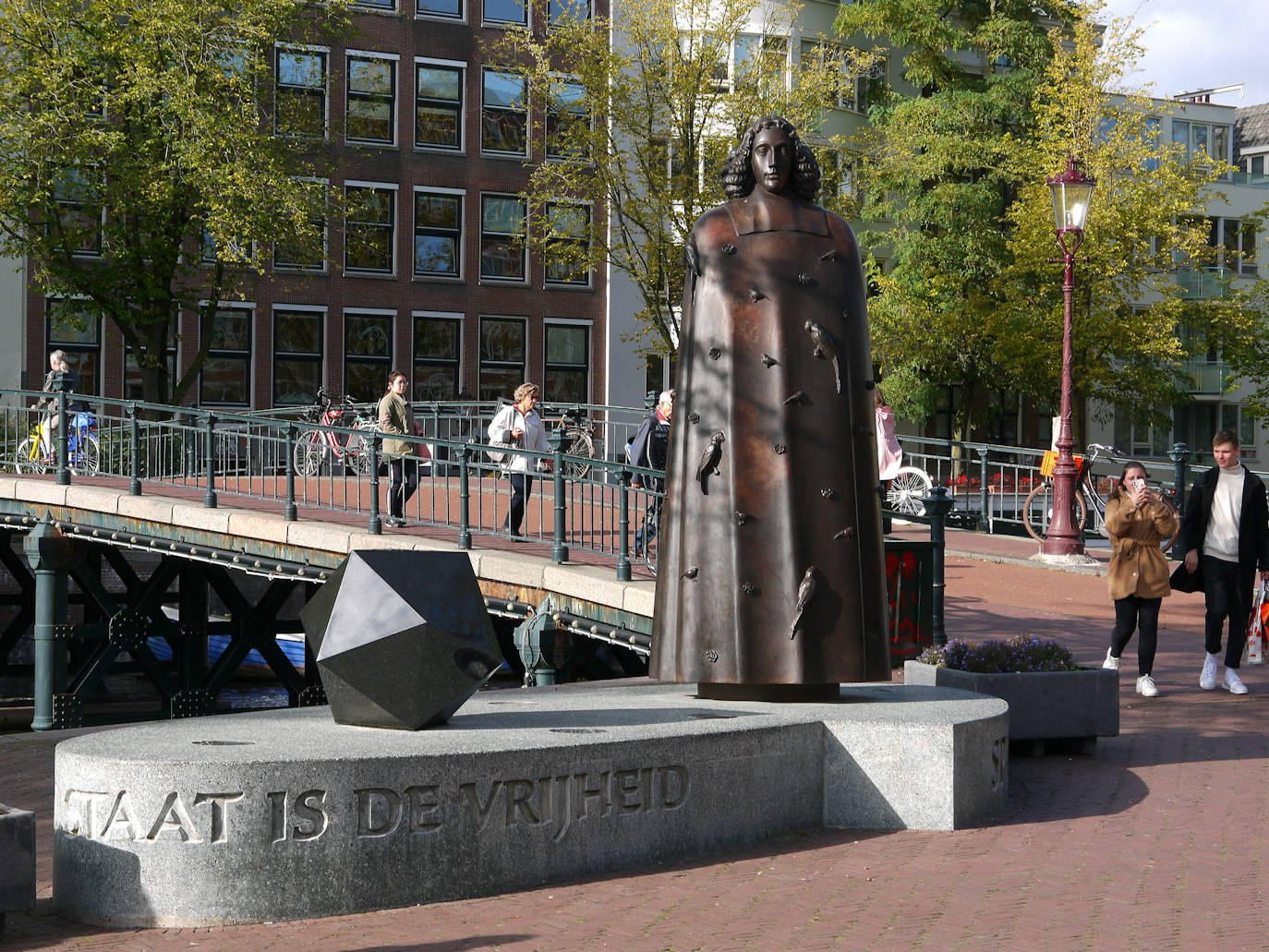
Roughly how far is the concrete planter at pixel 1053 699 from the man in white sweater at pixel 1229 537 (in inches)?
120

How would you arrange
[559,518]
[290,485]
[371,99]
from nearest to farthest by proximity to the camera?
[559,518] → [290,485] → [371,99]

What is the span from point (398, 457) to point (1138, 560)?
7.17 m

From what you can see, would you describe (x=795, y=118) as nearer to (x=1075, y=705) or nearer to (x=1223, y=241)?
(x=1075, y=705)

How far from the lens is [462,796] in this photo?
6613 millimetres

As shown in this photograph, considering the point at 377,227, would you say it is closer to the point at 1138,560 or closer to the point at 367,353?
the point at 367,353

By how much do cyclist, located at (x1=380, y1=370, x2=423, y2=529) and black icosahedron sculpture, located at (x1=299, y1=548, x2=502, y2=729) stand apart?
29.0ft

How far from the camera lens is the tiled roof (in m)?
63.9

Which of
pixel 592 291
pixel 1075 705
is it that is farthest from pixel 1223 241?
pixel 1075 705

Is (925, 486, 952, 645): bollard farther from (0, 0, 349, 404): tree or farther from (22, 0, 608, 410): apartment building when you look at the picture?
(22, 0, 608, 410): apartment building

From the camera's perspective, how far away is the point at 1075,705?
393 inches

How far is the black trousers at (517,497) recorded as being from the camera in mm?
16188

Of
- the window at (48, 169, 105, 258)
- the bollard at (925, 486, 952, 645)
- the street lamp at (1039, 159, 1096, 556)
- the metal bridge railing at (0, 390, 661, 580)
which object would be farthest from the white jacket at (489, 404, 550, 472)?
the window at (48, 169, 105, 258)

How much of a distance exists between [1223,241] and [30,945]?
5450 centimetres

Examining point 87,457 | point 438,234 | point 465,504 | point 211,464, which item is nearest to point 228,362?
point 438,234
